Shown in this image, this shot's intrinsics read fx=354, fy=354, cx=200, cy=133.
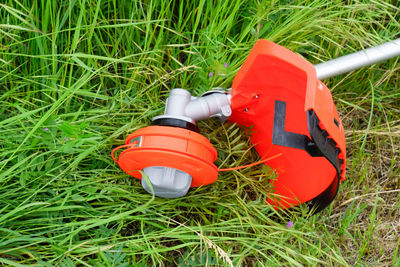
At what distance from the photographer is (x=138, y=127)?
1615mm

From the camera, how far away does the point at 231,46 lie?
69.0 inches

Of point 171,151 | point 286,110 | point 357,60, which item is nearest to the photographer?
point 171,151

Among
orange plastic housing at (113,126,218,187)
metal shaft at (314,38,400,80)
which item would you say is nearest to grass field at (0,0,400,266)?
metal shaft at (314,38,400,80)

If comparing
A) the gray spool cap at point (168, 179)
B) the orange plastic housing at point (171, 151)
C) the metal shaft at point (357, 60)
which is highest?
the metal shaft at point (357, 60)

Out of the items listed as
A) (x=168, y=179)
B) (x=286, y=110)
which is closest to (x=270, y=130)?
(x=286, y=110)

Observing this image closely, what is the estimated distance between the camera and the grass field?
146 centimetres

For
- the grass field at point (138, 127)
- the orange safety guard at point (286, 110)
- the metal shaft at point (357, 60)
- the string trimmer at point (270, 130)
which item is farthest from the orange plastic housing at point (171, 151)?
the metal shaft at point (357, 60)

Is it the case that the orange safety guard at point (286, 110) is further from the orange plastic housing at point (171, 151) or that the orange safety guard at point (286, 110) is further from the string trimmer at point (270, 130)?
the orange plastic housing at point (171, 151)

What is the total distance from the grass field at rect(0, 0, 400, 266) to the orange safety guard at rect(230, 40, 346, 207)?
9cm

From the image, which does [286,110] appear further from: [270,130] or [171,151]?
[171,151]

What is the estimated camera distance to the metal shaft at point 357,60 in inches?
66.2

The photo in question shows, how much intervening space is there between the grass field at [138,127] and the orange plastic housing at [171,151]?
173 millimetres

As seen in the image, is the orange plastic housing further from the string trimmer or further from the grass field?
the grass field

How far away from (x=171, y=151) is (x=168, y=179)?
0.14 m
